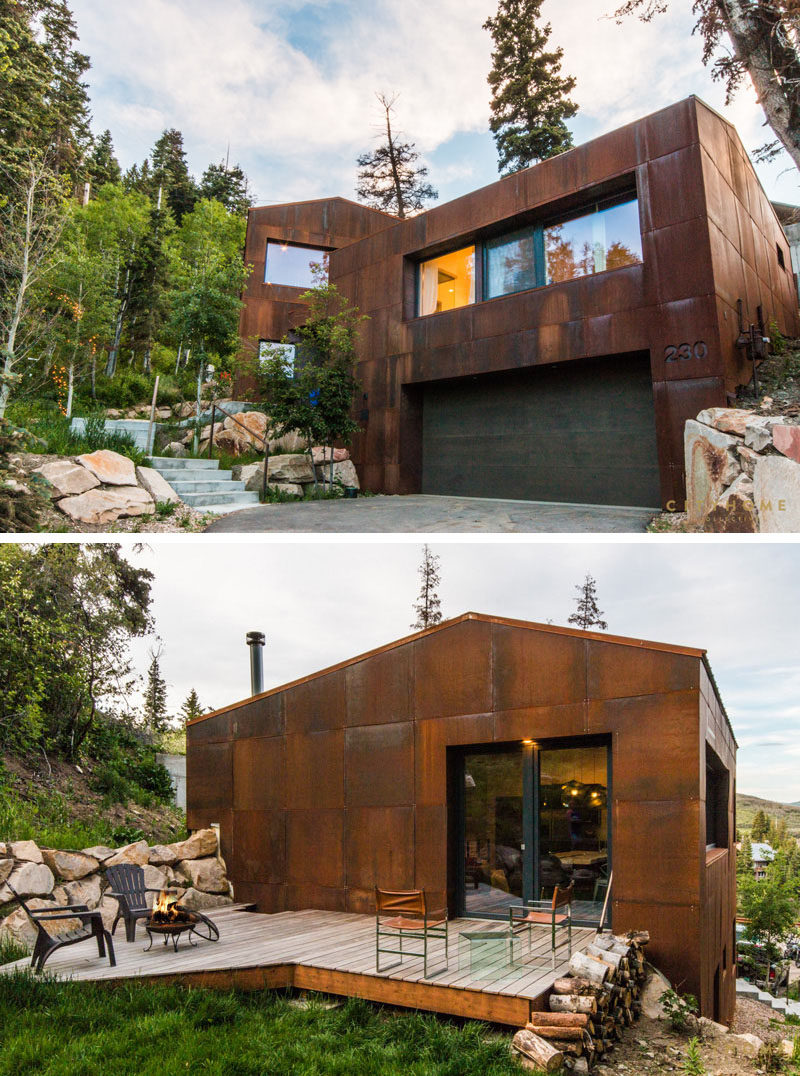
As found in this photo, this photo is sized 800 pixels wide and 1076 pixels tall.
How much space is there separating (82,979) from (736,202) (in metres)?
12.7

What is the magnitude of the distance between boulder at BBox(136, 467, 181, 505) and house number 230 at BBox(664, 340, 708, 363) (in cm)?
703

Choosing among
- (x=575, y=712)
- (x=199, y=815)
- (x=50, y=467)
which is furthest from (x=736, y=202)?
(x=199, y=815)

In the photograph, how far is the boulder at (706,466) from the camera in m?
7.18

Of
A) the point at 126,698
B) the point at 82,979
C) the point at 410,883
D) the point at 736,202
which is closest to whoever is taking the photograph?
the point at 82,979

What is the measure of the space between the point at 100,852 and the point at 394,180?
25638mm

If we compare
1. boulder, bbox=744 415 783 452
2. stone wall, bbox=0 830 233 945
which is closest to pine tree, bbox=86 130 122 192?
stone wall, bbox=0 830 233 945

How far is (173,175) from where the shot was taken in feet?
97.6

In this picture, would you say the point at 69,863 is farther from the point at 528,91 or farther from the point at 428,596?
the point at 528,91

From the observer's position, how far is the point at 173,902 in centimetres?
660

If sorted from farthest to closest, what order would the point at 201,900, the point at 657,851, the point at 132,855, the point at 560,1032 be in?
the point at 201,900 < the point at 132,855 < the point at 657,851 < the point at 560,1032

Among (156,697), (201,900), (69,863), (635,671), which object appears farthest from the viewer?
(156,697)

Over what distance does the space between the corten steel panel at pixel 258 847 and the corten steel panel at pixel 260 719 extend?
1116 mm

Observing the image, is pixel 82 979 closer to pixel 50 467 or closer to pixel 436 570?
pixel 50 467

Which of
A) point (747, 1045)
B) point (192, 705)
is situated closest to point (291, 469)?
point (747, 1045)
